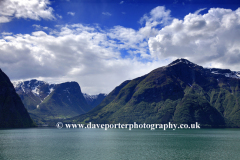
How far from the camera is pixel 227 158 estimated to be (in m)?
76.2

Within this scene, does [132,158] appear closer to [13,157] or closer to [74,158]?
[74,158]

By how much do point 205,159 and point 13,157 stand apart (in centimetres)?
6624

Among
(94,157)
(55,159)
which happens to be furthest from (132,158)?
(55,159)

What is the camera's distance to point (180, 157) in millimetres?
78188

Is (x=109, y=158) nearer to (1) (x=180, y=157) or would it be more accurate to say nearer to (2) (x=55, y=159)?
(2) (x=55, y=159)

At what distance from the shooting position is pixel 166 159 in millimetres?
74875

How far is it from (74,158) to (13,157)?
21324 millimetres

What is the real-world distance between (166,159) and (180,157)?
21.7 ft

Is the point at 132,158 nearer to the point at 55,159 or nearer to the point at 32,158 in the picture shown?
the point at 55,159

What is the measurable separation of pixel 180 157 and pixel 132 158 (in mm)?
17320

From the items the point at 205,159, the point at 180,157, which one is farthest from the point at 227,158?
the point at 180,157

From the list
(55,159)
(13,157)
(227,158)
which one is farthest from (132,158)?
(13,157)

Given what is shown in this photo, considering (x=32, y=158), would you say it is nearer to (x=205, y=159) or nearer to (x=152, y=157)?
(x=152, y=157)

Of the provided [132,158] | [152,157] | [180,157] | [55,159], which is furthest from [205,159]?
[55,159]
